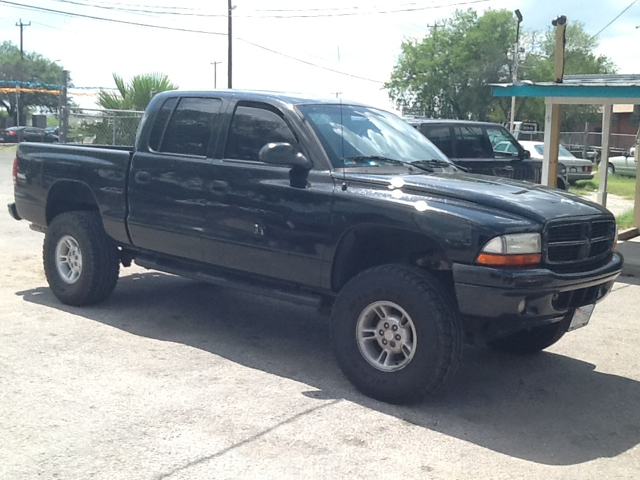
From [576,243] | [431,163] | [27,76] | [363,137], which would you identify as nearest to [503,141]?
[431,163]

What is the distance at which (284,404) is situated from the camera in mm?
4922

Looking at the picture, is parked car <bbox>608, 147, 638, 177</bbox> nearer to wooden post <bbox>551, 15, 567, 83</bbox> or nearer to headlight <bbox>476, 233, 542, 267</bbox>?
wooden post <bbox>551, 15, 567, 83</bbox>

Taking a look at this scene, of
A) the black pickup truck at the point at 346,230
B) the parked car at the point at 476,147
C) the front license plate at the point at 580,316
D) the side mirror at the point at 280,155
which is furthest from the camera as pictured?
the parked car at the point at 476,147

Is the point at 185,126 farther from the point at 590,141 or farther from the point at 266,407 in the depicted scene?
the point at 590,141

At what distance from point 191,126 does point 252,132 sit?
0.71 m

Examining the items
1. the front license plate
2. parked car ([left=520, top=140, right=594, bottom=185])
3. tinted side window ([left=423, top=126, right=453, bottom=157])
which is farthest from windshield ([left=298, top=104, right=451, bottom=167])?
parked car ([left=520, top=140, right=594, bottom=185])

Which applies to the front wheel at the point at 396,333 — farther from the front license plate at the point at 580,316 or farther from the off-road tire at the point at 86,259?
the off-road tire at the point at 86,259

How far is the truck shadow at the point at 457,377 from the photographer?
15.1ft

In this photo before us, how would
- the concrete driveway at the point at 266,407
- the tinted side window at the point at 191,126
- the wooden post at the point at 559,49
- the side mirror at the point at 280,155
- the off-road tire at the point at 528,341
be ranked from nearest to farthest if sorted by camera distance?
the concrete driveway at the point at 266,407, the side mirror at the point at 280,155, the off-road tire at the point at 528,341, the tinted side window at the point at 191,126, the wooden post at the point at 559,49

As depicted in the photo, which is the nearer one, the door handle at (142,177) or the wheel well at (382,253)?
the wheel well at (382,253)

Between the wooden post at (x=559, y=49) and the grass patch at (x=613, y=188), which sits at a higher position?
the wooden post at (x=559, y=49)

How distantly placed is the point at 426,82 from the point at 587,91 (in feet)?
147

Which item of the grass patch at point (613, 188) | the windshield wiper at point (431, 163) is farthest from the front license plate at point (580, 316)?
the grass patch at point (613, 188)

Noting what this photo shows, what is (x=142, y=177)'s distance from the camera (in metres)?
6.56
